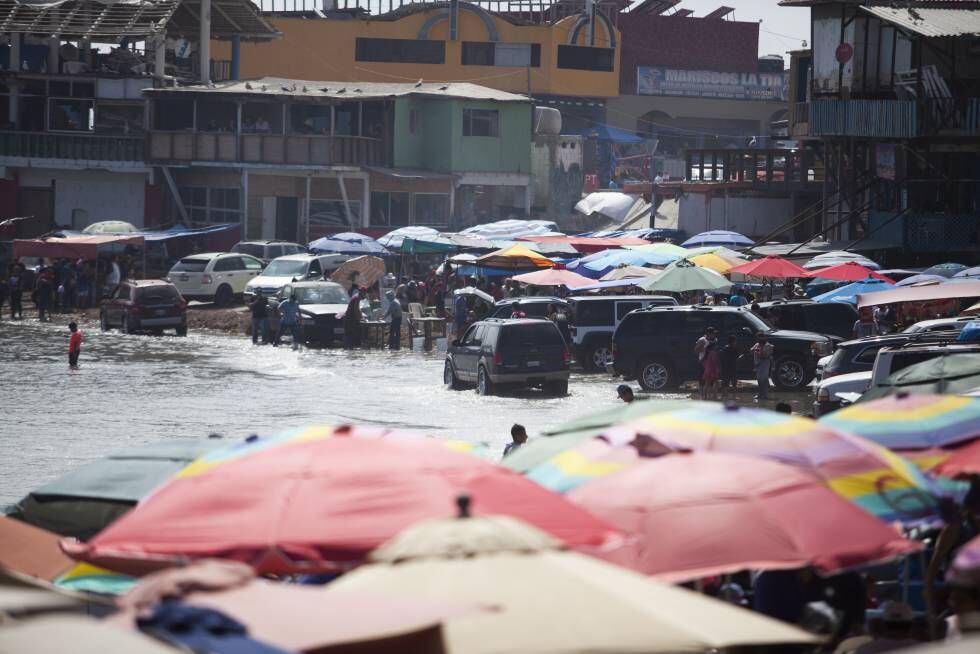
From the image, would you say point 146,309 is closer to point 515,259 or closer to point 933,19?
point 515,259

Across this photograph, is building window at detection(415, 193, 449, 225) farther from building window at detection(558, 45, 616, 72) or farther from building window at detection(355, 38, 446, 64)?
building window at detection(558, 45, 616, 72)

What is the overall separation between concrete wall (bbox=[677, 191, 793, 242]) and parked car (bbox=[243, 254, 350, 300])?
15157 millimetres

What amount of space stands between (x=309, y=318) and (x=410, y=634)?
116 ft

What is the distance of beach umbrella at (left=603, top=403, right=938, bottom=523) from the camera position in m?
9.14

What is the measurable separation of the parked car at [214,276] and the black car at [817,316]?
21281 mm

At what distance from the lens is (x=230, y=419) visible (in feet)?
85.9

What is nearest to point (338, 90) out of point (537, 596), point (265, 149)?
point (265, 149)

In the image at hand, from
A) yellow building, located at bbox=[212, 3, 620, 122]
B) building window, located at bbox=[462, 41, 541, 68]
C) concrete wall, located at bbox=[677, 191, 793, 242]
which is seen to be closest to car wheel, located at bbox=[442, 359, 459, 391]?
concrete wall, located at bbox=[677, 191, 793, 242]

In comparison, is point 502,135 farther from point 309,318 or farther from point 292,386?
point 292,386

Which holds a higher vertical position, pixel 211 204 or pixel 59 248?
pixel 211 204

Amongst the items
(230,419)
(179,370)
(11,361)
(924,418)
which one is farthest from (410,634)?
(11,361)

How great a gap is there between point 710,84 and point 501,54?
631 inches

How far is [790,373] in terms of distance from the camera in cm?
3022

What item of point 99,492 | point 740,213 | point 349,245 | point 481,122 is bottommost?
point 99,492
